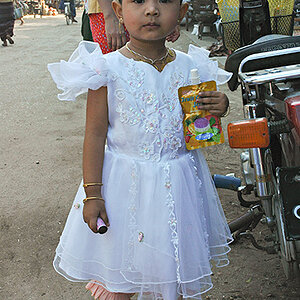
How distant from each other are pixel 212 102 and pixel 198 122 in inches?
3.4

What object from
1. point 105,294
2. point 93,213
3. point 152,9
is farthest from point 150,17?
point 105,294

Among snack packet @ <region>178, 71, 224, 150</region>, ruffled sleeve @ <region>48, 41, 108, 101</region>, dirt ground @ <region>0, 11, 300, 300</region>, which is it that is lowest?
dirt ground @ <region>0, 11, 300, 300</region>

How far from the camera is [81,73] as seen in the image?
1904 mm

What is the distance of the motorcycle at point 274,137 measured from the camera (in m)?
2.07

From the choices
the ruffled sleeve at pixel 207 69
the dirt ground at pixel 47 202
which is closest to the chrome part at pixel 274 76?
the ruffled sleeve at pixel 207 69

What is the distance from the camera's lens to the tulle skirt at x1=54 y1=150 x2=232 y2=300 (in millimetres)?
1933

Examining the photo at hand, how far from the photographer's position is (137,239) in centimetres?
194

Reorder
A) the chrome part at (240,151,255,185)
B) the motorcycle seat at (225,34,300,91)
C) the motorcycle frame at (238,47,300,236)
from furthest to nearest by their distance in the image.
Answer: the chrome part at (240,151,255,185) → the motorcycle seat at (225,34,300,91) → the motorcycle frame at (238,47,300,236)

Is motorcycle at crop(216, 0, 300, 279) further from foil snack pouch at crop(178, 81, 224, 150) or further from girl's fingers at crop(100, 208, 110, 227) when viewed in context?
girl's fingers at crop(100, 208, 110, 227)

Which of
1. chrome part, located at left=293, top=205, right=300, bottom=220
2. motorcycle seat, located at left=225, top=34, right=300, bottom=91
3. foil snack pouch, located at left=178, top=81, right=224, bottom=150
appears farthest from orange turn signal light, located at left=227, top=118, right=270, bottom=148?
motorcycle seat, located at left=225, top=34, right=300, bottom=91

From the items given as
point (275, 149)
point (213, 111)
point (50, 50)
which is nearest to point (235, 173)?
point (275, 149)

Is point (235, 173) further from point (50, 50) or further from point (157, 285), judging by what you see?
point (50, 50)

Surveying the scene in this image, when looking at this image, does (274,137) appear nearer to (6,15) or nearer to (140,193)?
(140,193)

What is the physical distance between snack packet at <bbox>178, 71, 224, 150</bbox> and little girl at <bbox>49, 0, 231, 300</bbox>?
34mm
